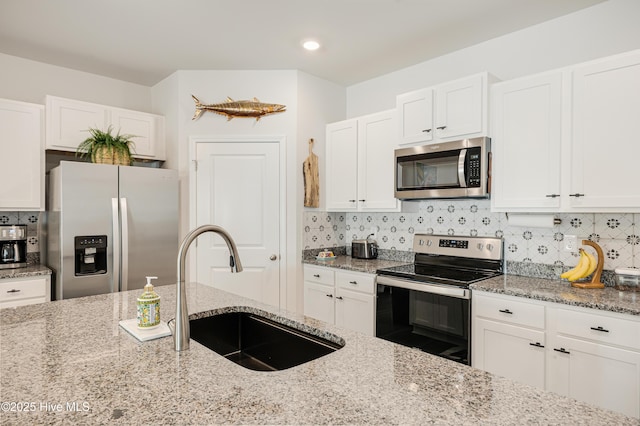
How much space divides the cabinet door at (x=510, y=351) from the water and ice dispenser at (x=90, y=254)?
8.71 ft

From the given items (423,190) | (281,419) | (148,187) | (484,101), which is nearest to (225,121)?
(148,187)

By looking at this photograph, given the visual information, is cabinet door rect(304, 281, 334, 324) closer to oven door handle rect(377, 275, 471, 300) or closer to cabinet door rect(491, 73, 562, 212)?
oven door handle rect(377, 275, 471, 300)

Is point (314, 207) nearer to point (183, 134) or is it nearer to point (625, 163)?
point (183, 134)

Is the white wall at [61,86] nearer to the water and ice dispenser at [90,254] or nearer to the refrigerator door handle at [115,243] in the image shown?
the refrigerator door handle at [115,243]

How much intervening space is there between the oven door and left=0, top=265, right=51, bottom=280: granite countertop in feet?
8.10

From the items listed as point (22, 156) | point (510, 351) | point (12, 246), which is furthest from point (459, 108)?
point (12, 246)

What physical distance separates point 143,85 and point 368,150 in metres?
2.40

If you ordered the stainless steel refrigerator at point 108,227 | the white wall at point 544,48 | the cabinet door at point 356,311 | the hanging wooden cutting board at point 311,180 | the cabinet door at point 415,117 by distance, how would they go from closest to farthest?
the white wall at point 544,48 < the stainless steel refrigerator at point 108,227 < the cabinet door at point 415,117 < the cabinet door at point 356,311 < the hanging wooden cutting board at point 311,180

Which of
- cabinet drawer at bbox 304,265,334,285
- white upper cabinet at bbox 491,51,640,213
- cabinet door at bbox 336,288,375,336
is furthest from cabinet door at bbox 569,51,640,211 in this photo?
cabinet drawer at bbox 304,265,334,285

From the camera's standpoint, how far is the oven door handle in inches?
97.1

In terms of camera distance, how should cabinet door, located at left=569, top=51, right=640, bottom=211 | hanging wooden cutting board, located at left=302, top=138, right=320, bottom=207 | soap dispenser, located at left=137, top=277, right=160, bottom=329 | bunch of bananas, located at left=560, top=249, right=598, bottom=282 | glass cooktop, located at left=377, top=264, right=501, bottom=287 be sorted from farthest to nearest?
hanging wooden cutting board, located at left=302, top=138, right=320, bottom=207
glass cooktop, located at left=377, top=264, right=501, bottom=287
bunch of bananas, located at left=560, top=249, right=598, bottom=282
cabinet door, located at left=569, top=51, right=640, bottom=211
soap dispenser, located at left=137, top=277, right=160, bottom=329

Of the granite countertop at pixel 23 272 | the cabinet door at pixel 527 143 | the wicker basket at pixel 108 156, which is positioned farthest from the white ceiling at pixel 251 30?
the granite countertop at pixel 23 272

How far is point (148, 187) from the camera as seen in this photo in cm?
318

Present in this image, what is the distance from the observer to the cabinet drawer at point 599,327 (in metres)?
1.87
